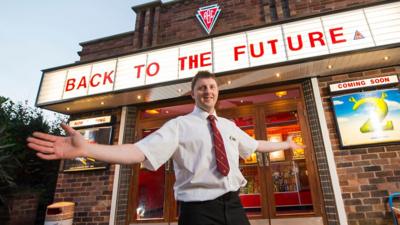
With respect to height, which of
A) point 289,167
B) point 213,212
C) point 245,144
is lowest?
point 213,212

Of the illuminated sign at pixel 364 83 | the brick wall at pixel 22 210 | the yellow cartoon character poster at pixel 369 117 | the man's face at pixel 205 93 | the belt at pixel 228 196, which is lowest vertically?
the brick wall at pixel 22 210

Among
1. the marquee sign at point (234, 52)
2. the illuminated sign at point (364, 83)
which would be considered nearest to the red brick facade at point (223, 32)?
the illuminated sign at point (364, 83)

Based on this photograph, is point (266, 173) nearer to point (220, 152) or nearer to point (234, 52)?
point (234, 52)

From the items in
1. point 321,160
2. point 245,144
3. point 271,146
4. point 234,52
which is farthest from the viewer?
point 234,52

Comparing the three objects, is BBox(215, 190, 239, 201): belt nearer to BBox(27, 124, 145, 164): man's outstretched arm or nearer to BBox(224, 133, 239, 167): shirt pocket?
BBox(224, 133, 239, 167): shirt pocket

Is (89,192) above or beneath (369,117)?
beneath

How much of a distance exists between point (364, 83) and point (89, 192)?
6101 millimetres

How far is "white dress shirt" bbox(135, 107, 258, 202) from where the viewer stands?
127cm

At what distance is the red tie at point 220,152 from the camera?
134 cm

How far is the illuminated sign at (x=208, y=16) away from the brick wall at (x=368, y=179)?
154 inches

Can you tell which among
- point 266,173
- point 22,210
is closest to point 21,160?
point 22,210

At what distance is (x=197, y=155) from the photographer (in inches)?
54.1

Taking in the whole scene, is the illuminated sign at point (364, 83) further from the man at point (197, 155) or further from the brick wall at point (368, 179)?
the man at point (197, 155)

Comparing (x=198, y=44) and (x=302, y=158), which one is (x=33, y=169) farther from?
(x=302, y=158)
